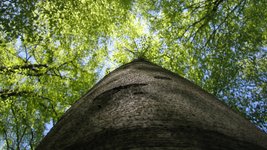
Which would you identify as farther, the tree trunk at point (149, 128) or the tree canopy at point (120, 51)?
the tree canopy at point (120, 51)

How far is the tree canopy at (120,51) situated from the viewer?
9.79 meters

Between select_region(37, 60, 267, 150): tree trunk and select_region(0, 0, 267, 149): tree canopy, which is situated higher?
select_region(0, 0, 267, 149): tree canopy

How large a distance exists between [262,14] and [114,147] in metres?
10.4

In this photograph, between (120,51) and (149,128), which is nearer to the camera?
(149,128)

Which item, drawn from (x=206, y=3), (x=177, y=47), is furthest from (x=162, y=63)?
(x=206, y=3)

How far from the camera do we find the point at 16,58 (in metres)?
14.5

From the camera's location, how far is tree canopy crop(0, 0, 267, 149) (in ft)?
32.1

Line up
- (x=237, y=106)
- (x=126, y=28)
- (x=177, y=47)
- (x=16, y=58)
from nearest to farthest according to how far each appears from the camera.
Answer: (x=237, y=106) → (x=177, y=47) → (x=16, y=58) → (x=126, y=28)

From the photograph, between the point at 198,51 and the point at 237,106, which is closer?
the point at 237,106

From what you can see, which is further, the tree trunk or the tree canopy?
the tree canopy

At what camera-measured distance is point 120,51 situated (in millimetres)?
16672

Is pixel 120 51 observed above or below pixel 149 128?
above

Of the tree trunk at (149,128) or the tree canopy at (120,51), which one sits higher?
the tree canopy at (120,51)

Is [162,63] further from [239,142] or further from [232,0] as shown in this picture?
[239,142]
